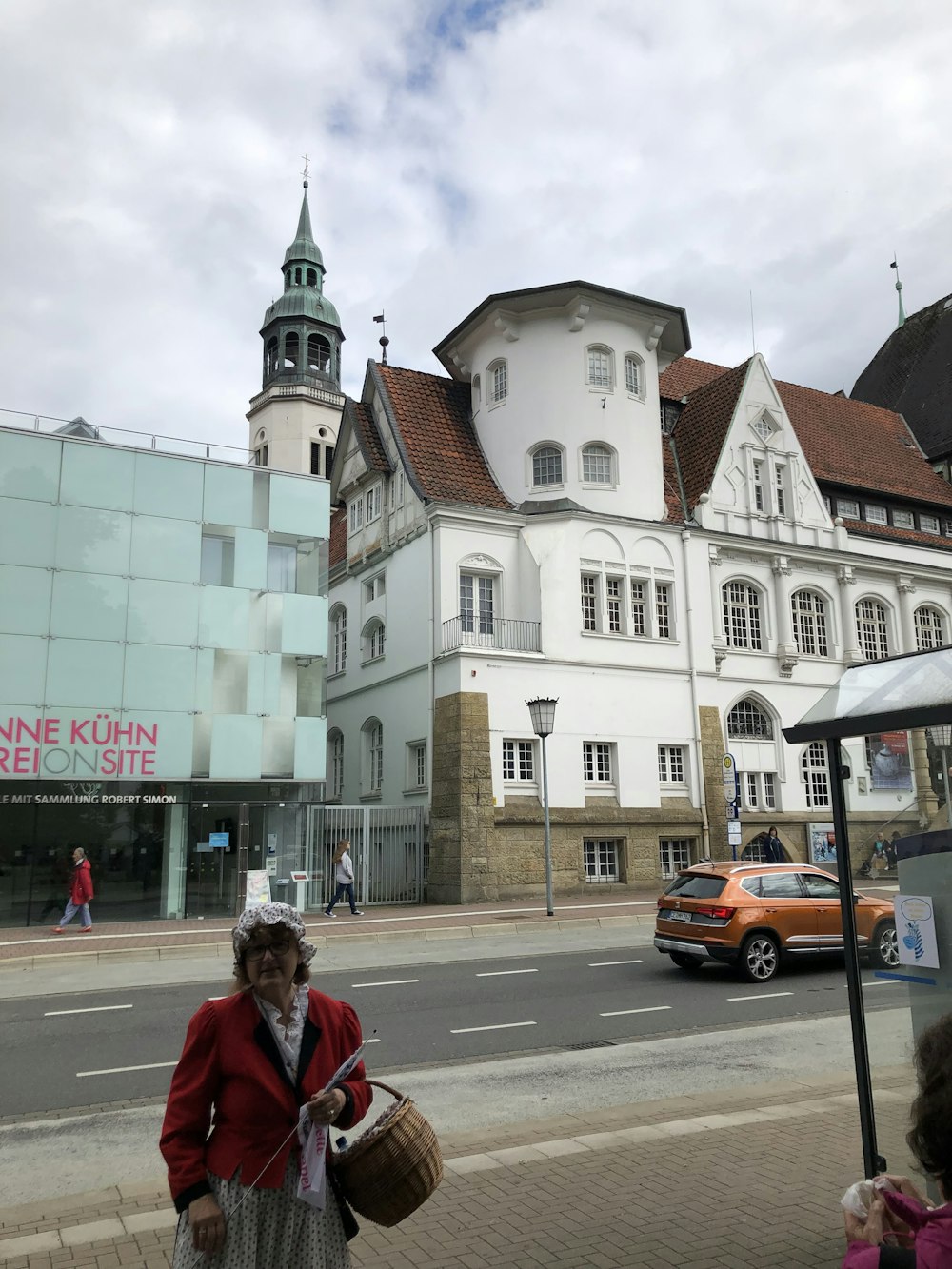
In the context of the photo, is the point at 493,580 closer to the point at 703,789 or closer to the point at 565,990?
the point at 703,789

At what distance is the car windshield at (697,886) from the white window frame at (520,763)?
1401cm

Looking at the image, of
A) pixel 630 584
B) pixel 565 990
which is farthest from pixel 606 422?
pixel 565 990

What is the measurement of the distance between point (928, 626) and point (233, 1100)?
41.8 metres

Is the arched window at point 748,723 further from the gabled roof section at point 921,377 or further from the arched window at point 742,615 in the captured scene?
the gabled roof section at point 921,377

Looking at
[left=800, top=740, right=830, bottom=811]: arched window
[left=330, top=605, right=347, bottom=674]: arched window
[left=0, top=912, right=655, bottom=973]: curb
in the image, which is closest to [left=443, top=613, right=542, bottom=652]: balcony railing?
[left=330, top=605, right=347, bottom=674]: arched window

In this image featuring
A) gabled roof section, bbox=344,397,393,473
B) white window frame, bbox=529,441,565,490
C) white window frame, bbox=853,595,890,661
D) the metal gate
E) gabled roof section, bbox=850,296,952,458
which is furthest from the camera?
gabled roof section, bbox=850,296,952,458

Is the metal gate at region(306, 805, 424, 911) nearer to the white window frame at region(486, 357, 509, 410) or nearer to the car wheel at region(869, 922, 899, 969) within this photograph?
the white window frame at region(486, 357, 509, 410)

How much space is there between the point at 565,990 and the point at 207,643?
1450cm

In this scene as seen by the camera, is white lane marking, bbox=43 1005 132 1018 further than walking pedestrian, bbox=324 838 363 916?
No

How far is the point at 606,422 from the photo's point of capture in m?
33.7

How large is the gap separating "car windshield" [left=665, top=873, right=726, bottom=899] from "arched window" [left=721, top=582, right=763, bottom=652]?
68.0ft

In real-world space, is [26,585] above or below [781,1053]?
above

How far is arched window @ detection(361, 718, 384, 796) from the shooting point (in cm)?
3450

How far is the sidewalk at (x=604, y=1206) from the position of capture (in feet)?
15.4
